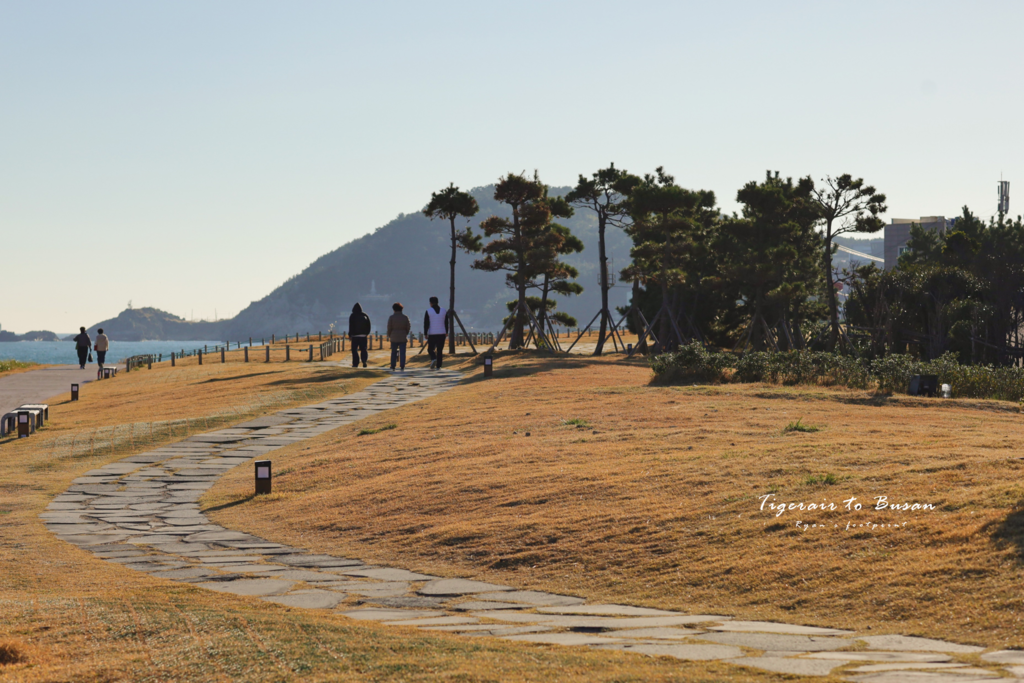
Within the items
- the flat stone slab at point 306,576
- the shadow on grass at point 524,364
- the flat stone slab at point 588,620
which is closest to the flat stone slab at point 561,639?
the flat stone slab at point 588,620

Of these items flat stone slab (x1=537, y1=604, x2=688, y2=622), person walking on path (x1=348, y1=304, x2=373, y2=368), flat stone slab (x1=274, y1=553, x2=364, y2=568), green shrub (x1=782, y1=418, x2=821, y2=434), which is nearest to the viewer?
flat stone slab (x1=537, y1=604, x2=688, y2=622)

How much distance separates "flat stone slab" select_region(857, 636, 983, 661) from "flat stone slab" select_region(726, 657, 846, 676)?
519 millimetres

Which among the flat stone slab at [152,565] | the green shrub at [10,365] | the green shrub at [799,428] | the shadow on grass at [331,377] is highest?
the green shrub at [10,365]

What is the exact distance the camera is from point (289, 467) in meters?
12.6

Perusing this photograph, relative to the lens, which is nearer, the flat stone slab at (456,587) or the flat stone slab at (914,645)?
the flat stone slab at (914,645)

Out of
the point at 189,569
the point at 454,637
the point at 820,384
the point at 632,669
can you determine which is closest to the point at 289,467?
the point at 189,569

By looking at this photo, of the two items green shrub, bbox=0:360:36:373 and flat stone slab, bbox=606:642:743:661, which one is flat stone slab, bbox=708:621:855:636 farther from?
A: green shrub, bbox=0:360:36:373

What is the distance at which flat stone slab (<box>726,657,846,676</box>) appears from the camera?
4.07 m

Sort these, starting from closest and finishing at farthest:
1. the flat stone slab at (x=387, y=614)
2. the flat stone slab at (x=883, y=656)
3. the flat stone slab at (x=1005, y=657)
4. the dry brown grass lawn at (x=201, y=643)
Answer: the dry brown grass lawn at (x=201, y=643), the flat stone slab at (x=1005, y=657), the flat stone slab at (x=883, y=656), the flat stone slab at (x=387, y=614)

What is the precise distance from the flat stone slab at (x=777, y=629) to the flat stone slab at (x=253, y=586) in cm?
313

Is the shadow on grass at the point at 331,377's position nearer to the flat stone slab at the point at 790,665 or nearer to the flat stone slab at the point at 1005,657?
the flat stone slab at the point at 790,665

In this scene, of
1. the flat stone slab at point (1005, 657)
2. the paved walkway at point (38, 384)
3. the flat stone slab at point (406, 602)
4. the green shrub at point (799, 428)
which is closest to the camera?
the flat stone slab at point (1005, 657)

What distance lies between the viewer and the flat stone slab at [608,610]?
5734 millimetres
